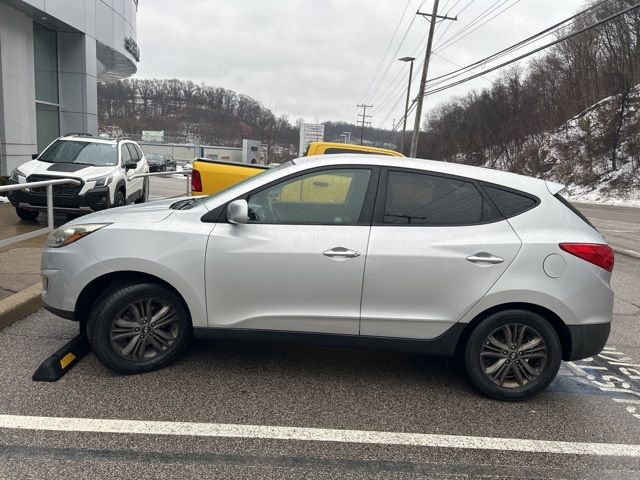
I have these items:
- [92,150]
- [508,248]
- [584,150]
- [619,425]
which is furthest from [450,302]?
[584,150]

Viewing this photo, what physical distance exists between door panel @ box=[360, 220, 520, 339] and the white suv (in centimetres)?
706

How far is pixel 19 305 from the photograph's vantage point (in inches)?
185

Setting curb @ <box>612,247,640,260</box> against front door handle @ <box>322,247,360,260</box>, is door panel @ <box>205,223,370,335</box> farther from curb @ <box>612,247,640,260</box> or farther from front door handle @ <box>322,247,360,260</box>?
curb @ <box>612,247,640,260</box>

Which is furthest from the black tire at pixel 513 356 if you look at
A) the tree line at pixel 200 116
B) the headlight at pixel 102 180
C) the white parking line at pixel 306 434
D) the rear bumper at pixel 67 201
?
the tree line at pixel 200 116

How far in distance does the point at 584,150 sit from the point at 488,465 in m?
45.5

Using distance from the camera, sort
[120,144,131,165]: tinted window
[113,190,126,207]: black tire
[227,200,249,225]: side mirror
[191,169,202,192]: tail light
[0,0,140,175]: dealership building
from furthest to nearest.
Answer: [0,0,140,175]: dealership building, [120,144,131,165]: tinted window, [113,190,126,207]: black tire, [191,169,202,192]: tail light, [227,200,249,225]: side mirror

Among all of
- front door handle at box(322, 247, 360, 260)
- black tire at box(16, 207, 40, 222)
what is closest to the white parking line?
front door handle at box(322, 247, 360, 260)

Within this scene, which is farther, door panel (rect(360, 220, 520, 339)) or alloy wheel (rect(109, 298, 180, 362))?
alloy wheel (rect(109, 298, 180, 362))

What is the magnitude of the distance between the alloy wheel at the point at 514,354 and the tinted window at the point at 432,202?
2.77 feet

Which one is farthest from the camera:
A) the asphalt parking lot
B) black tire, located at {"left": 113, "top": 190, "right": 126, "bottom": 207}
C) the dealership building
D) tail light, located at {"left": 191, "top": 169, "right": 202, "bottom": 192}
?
the dealership building

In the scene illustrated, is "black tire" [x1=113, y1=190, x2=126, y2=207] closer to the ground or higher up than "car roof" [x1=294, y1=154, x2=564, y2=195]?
closer to the ground

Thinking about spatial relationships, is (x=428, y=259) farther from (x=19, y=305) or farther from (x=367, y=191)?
(x=19, y=305)

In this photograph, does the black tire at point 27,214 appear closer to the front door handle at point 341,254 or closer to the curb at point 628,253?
the front door handle at point 341,254

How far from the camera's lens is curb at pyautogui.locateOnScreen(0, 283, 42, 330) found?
4.49 metres
